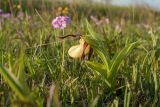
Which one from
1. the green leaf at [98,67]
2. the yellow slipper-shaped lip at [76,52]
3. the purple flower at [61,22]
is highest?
the purple flower at [61,22]

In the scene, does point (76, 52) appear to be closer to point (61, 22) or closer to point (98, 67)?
point (98, 67)

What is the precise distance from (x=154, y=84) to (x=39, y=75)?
0.47 m

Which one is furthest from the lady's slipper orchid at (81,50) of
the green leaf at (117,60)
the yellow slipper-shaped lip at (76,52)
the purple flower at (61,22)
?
the purple flower at (61,22)

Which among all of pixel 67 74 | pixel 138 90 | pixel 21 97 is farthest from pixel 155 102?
pixel 21 97

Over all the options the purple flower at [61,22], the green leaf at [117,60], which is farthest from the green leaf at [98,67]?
the purple flower at [61,22]

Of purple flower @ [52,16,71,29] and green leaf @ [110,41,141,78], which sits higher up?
purple flower @ [52,16,71,29]

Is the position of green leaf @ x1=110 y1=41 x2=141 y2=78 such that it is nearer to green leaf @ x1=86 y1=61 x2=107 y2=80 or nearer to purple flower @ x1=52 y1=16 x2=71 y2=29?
green leaf @ x1=86 y1=61 x2=107 y2=80

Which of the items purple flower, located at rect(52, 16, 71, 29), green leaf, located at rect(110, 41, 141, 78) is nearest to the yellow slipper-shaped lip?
green leaf, located at rect(110, 41, 141, 78)

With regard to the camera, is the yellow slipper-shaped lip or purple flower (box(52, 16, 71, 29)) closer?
the yellow slipper-shaped lip

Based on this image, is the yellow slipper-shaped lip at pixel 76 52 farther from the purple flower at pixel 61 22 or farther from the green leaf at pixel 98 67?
the purple flower at pixel 61 22

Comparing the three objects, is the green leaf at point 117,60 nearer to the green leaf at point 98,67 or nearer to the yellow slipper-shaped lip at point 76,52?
the green leaf at point 98,67

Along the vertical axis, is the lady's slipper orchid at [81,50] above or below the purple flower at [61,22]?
below

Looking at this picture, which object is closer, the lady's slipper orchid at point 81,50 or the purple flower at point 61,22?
the lady's slipper orchid at point 81,50

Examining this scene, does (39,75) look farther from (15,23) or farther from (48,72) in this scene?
(15,23)
